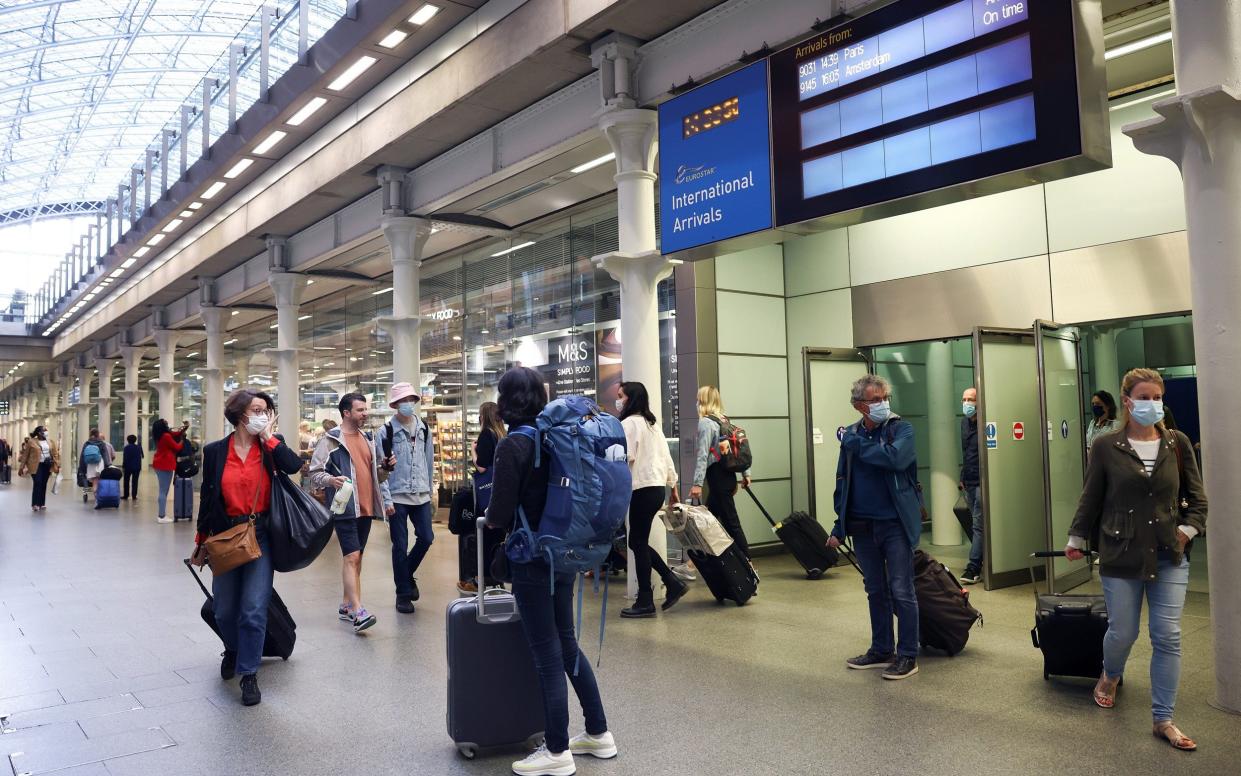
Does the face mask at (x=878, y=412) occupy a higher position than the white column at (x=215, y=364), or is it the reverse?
the white column at (x=215, y=364)

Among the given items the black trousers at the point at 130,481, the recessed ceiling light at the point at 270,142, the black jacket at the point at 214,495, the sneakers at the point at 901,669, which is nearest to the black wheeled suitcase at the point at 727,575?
the sneakers at the point at 901,669

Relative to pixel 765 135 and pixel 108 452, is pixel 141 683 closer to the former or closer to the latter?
pixel 765 135

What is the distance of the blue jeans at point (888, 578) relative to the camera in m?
5.04

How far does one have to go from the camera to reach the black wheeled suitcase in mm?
7219

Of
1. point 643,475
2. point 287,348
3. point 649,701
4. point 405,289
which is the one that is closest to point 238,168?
point 287,348

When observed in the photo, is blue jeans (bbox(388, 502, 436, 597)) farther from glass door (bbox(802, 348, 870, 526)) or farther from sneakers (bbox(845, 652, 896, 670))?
glass door (bbox(802, 348, 870, 526))

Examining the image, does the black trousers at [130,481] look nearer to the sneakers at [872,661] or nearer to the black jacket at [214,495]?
the black jacket at [214,495]

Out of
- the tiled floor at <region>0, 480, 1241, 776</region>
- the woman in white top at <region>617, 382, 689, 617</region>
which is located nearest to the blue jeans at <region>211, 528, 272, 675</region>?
the tiled floor at <region>0, 480, 1241, 776</region>

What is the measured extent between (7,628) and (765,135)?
677 cm

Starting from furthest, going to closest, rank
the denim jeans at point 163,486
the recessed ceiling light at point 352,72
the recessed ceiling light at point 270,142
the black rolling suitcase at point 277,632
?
1. the denim jeans at point 163,486
2. the recessed ceiling light at point 270,142
3. the recessed ceiling light at point 352,72
4. the black rolling suitcase at point 277,632

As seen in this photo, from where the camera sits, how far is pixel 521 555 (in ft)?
11.4

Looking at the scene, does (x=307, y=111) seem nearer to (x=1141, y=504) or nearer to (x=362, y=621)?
(x=362, y=621)

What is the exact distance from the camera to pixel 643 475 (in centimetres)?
680

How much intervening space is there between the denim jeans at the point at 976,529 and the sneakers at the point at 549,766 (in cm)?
574
